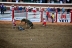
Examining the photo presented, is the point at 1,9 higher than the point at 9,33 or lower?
higher

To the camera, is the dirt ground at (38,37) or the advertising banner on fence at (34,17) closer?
the dirt ground at (38,37)

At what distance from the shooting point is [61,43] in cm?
1162

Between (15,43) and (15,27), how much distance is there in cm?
340

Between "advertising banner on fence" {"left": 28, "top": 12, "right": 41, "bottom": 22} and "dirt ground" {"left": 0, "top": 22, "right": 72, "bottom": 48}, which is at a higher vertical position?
"advertising banner on fence" {"left": 28, "top": 12, "right": 41, "bottom": 22}

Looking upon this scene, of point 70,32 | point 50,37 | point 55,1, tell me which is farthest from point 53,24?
point 55,1

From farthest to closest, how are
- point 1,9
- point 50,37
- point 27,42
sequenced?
point 1,9 → point 50,37 → point 27,42

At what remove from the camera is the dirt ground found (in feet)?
37.0

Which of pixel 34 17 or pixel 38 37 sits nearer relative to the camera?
pixel 38 37

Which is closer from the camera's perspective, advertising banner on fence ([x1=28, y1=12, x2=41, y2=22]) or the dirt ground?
the dirt ground

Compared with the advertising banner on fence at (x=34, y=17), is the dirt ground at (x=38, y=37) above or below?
below

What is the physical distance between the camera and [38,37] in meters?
12.6

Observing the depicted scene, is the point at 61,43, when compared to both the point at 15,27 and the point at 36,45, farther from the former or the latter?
the point at 15,27

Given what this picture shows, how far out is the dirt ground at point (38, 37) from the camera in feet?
37.0

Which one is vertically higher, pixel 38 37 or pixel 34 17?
pixel 34 17
